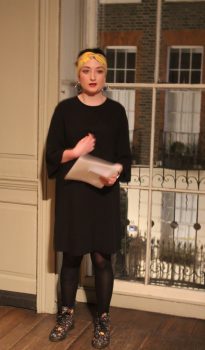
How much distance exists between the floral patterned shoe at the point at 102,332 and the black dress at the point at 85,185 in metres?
0.40

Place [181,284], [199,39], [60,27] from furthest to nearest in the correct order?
[199,39]
[181,284]
[60,27]

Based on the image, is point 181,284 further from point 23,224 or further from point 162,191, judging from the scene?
point 23,224

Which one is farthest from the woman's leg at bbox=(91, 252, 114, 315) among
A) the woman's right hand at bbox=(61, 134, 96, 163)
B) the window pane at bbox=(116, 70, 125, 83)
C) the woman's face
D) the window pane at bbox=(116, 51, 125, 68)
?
the window pane at bbox=(116, 51, 125, 68)

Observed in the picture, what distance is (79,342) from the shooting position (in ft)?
7.86

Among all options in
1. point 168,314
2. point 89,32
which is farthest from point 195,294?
point 89,32

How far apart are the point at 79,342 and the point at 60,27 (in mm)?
1690

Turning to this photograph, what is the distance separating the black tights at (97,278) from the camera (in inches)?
94.2

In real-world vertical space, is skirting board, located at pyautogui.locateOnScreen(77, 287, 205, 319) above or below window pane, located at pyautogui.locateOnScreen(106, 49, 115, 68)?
below

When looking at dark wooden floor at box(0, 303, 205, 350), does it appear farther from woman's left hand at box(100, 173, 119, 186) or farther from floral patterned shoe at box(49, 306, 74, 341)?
woman's left hand at box(100, 173, 119, 186)

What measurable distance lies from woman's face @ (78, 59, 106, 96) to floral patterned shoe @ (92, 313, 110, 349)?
1.17 meters

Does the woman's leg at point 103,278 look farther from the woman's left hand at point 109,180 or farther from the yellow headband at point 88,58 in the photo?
the yellow headband at point 88,58

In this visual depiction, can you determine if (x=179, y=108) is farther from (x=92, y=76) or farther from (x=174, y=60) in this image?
(x=92, y=76)

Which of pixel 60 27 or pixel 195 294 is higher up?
pixel 60 27

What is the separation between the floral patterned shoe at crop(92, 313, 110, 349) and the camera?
2.35 metres
